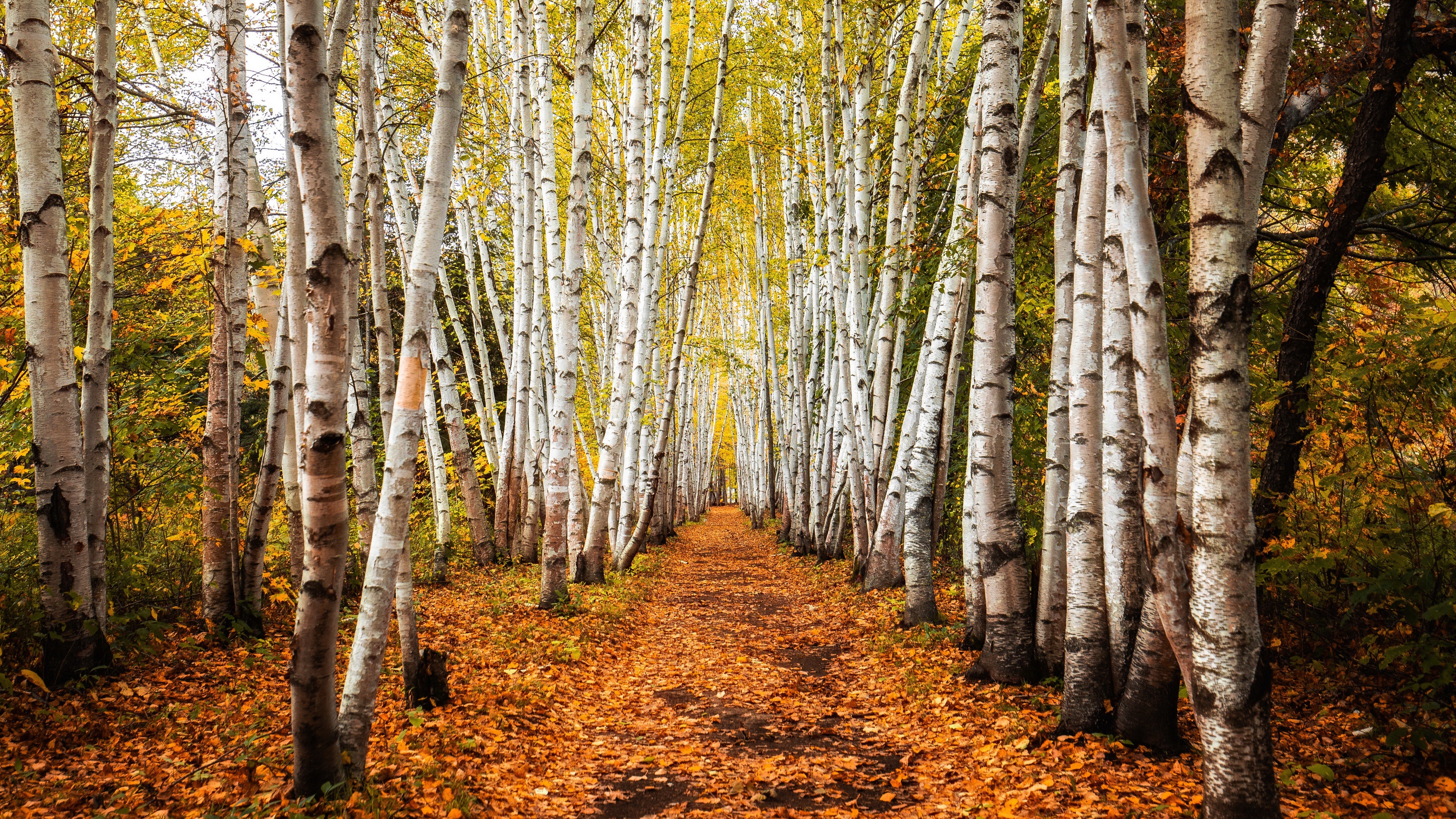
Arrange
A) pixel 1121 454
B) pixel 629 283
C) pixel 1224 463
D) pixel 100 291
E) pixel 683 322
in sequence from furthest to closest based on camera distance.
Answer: pixel 683 322 < pixel 629 283 < pixel 100 291 < pixel 1121 454 < pixel 1224 463

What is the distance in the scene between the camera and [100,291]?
5.52 meters

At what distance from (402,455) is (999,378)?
13.9 ft

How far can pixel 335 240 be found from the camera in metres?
3.28

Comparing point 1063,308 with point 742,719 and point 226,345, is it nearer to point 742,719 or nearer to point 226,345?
point 742,719

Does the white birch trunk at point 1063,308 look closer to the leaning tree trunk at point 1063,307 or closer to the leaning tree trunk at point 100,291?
the leaning tree trunk at point 1063,307

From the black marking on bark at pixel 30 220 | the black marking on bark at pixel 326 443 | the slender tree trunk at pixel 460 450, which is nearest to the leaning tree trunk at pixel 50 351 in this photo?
the black marking on bark at pixel 30 220

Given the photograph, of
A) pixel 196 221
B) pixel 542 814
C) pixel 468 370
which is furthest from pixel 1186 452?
pixel 468 370

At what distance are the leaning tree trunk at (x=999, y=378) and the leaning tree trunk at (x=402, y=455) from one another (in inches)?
151

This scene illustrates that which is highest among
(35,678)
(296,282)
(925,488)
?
(296,282)

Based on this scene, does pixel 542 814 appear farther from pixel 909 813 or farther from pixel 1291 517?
pixel 1291 517

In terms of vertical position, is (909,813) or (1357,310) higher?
(1357,310)

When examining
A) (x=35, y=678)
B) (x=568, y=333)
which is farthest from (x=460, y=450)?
(x=35, y=678)

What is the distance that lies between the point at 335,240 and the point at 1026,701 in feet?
16.6

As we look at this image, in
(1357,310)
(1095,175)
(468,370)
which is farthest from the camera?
(468,370)
